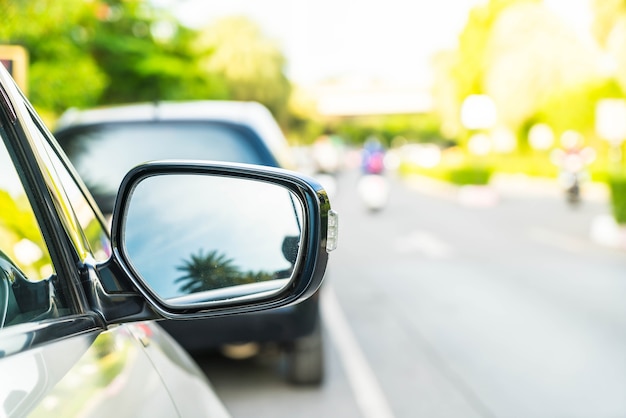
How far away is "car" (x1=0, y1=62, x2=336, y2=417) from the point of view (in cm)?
153

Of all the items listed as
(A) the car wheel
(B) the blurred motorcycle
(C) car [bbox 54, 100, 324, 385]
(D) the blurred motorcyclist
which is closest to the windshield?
(C) car [bbox 54, 100, 324, 385]

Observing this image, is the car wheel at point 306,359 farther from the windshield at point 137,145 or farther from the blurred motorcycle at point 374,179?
Answer: the blurred motorcycle at point 374,179

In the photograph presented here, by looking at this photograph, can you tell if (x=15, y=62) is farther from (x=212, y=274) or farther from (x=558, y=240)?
(x=558, y=240)

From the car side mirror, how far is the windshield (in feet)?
9.84

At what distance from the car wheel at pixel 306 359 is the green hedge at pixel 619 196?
10.6 m

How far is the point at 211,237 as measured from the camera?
210cm

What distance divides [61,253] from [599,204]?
25499 millimetres

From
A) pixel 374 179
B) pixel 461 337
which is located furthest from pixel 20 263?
pixel 374 179

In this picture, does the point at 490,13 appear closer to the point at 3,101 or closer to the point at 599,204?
the point at 599,204

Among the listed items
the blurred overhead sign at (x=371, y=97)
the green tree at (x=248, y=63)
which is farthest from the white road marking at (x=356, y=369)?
the blurred overhead sign at (x=371, y=97)

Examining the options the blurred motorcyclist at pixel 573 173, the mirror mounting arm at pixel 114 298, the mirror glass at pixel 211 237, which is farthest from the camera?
the blurred motorcyclist at pixel 573 173

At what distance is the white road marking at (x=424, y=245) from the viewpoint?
14.0 m

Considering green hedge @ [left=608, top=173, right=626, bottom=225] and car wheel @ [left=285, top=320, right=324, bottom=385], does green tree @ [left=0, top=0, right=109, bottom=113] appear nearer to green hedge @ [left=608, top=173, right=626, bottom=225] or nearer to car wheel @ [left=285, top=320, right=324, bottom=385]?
car wheel @ [left=285, top=320, right=324, bottom=385]

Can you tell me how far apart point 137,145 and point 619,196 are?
1174 centimetres
